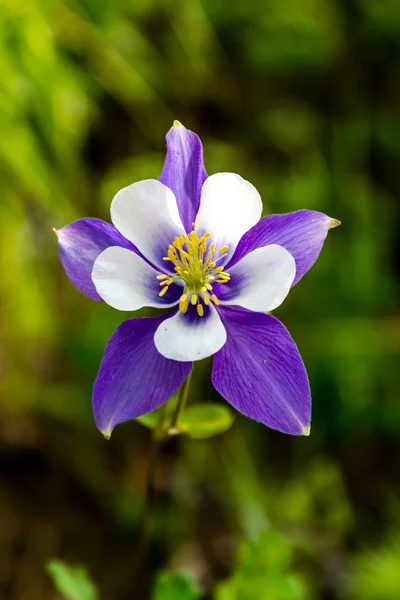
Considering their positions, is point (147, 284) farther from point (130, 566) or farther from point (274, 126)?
point (274, 126)

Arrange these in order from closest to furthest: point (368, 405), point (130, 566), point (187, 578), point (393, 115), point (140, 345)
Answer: point (140, 345) < point (187, 578) < point (130, 566) < point (368, 405) < point (393, 115)

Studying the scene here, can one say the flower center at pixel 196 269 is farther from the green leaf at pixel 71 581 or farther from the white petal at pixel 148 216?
the green leaf at pixel 71 581

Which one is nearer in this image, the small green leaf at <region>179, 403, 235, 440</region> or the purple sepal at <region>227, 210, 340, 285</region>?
the purple sepal at <region>227, 210, 340, 285</region>

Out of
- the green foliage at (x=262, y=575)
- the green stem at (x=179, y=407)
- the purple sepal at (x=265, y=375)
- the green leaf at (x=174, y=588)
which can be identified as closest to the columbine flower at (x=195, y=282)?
the purple sepal at (x=265, y=375)

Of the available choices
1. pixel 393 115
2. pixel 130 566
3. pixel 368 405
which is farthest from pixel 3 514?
pixel 393 115

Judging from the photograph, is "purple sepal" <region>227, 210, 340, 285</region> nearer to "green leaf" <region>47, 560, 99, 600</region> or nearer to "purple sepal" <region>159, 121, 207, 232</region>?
"purple sepal" <region>159, 121, 207, 232</region>

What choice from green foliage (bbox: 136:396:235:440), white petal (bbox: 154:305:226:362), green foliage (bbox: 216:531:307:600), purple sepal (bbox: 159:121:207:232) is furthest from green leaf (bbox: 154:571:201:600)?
purple sepal (bbox: 159:121:207:232)
